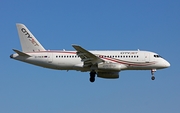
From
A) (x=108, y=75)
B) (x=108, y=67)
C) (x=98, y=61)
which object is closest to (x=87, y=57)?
(x=98, y=61)

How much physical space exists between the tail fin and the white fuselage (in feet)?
5.57

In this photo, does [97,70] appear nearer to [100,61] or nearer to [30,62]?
[100,61]

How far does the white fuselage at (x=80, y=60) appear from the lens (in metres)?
60.7

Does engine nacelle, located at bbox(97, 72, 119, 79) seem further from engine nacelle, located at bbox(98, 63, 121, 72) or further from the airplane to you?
engine nacelle, located at bbox(98, 63, 121, 72)

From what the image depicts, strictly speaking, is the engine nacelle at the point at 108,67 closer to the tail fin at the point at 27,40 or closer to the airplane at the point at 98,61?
the airplane at the point at 98,61

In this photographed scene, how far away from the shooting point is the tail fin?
63250 mm

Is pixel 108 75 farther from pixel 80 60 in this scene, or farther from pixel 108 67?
pixel 80 60

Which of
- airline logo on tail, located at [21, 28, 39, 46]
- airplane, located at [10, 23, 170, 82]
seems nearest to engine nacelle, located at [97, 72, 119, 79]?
airplane, located at [10, 23, 170, 82]

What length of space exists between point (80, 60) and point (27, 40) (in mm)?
9633

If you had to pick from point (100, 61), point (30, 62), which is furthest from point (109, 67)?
point (30, 62)

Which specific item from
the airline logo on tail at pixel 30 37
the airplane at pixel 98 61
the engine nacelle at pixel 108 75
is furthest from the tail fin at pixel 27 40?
the engine nacelle at pixel 108 75

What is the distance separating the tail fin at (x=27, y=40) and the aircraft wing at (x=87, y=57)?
775 cm

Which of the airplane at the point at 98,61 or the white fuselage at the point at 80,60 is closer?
the airplane at the point at 98,61

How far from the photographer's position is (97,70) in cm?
6025
